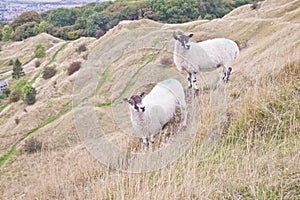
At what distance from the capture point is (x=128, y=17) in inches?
2938

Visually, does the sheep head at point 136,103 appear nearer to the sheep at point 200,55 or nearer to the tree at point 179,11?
the sheep at point 200,55

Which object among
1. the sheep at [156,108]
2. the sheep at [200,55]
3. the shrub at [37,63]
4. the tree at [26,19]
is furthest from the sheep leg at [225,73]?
the tree at [26,19]

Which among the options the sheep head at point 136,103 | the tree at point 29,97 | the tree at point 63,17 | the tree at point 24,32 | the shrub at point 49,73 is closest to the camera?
the sheep head at point 136,103

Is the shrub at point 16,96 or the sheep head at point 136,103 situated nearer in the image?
the sheep head at point 136,103

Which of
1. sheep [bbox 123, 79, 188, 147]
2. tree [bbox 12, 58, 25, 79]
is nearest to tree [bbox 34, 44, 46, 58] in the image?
tree [bbox 12, 58, 25, 79]

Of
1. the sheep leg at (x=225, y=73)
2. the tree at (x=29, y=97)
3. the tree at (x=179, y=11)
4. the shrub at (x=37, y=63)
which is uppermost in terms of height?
the sheep leg at (x=225, y=73)

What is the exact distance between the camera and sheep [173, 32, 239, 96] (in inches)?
331

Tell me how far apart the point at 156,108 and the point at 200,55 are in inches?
111

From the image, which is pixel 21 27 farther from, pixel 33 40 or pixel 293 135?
pixel 293 135

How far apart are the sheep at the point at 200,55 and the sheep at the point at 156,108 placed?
4.31ft

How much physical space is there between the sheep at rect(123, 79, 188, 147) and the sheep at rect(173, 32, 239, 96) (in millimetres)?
1312

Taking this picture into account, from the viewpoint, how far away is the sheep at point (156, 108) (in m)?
6.20

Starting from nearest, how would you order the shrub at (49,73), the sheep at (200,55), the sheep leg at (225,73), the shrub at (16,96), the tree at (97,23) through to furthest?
the sheep at (200,55) < the sheep leg at (225,73) < the shrub at (16,96) < the shrub at (49,73) < the tree at (97,23)

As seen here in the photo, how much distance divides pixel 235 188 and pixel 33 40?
87.4m
